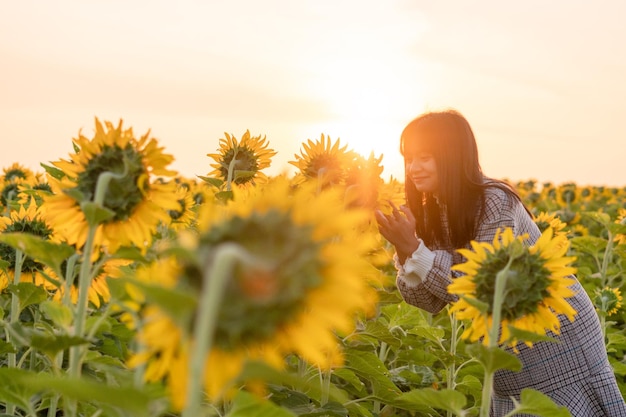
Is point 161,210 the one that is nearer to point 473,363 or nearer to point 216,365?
point 216,365

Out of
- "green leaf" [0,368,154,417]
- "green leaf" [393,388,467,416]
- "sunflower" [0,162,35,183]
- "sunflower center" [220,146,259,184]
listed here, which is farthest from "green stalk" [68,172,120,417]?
"sunflower" [0,162,35,183]

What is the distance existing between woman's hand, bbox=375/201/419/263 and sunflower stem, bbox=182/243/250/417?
185 cm

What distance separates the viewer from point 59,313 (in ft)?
5.29

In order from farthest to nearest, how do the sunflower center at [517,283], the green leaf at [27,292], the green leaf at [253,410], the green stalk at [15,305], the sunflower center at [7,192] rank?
the sunflower center at [7,192] → the green stalk at [15,305] → the green leaf at [27,292] → the sunflower center at [517,283] → the green leaf at [253,410]

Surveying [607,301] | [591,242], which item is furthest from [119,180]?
[591,242]

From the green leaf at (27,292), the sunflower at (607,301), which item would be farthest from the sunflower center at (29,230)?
the sunflower at (607,301)

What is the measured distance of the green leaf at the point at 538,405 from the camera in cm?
178

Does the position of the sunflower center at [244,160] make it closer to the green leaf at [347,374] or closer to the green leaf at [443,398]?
the green leaf at [347,374]

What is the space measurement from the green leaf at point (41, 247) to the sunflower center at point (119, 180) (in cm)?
12

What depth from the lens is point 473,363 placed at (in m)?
3.71

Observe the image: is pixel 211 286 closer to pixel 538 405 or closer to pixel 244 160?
pixel 538 405

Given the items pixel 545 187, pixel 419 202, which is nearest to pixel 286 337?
pixel 419 202

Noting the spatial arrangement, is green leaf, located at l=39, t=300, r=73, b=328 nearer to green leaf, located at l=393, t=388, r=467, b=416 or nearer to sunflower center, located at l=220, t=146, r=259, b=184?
green leaf, located at l=393, t=388, r=467, b=416

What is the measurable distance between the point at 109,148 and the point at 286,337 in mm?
728
